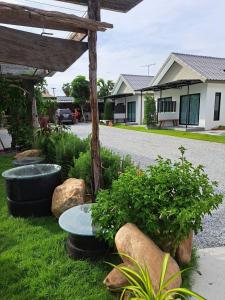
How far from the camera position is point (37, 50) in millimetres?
3195

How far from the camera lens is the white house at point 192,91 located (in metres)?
16.4

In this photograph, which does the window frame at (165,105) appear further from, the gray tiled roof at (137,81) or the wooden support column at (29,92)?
the wooden support column at (29,92)

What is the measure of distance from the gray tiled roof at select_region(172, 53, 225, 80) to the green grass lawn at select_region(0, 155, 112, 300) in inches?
587

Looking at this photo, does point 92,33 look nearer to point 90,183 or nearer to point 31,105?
A: point 90,183

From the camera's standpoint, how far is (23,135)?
364 inches

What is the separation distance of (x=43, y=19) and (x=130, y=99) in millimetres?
23723

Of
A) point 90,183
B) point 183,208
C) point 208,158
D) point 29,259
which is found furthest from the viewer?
point 208,158

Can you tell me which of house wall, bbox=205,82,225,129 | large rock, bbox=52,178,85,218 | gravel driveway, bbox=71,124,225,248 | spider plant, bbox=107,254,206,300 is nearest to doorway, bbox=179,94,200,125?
house wall, bbox=205,82,225,129

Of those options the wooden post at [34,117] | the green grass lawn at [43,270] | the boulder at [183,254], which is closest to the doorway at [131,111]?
the wooden post at [34,117]

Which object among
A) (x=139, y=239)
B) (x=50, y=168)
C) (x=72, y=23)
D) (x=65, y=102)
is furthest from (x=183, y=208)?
(x=65, y=102)

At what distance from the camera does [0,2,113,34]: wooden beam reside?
107 inches

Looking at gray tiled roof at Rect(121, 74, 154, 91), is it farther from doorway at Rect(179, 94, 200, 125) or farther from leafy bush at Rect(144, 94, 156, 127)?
doorway at Rect(179, 94, 200, 125)

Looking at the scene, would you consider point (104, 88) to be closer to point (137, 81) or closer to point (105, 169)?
point (137, 81)

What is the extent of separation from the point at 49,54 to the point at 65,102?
1230 inches
